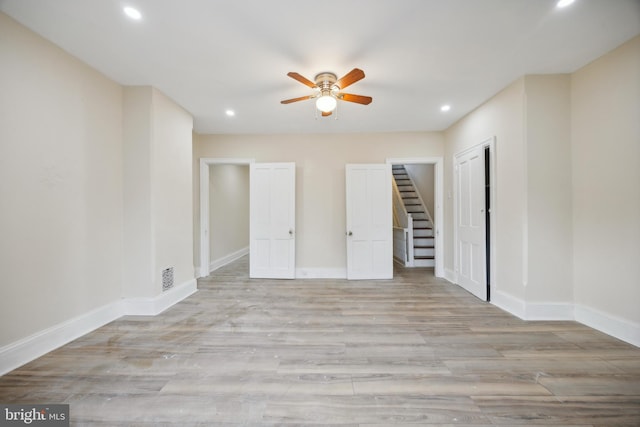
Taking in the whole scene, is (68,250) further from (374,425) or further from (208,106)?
(374,425)

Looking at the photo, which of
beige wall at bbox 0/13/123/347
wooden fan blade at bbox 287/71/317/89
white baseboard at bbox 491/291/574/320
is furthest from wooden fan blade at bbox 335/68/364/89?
white baseboard at bbox 491/291/574/320

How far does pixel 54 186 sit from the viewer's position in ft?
7.34

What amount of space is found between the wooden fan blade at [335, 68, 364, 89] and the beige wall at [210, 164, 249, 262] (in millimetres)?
3788

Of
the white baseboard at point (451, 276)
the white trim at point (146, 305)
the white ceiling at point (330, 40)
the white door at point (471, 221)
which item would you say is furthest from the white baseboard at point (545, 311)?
the white trim at point (146, 305)

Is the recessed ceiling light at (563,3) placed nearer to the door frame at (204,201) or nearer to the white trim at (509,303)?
the white trim at (509,303)

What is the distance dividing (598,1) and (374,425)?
10.8ft

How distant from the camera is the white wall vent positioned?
3.15m

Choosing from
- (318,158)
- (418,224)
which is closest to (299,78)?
(318,158)

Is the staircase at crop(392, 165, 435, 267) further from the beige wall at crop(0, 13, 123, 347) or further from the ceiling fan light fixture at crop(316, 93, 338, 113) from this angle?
the beige wall at crop(0, 13, 123, 347)

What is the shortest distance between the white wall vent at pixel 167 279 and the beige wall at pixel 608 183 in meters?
4.87

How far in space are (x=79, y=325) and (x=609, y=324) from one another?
5.23 meters

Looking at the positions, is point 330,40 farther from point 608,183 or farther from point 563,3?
point 608,183

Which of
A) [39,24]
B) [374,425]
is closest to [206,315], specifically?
[374,425]

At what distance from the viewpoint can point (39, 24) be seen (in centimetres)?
199
